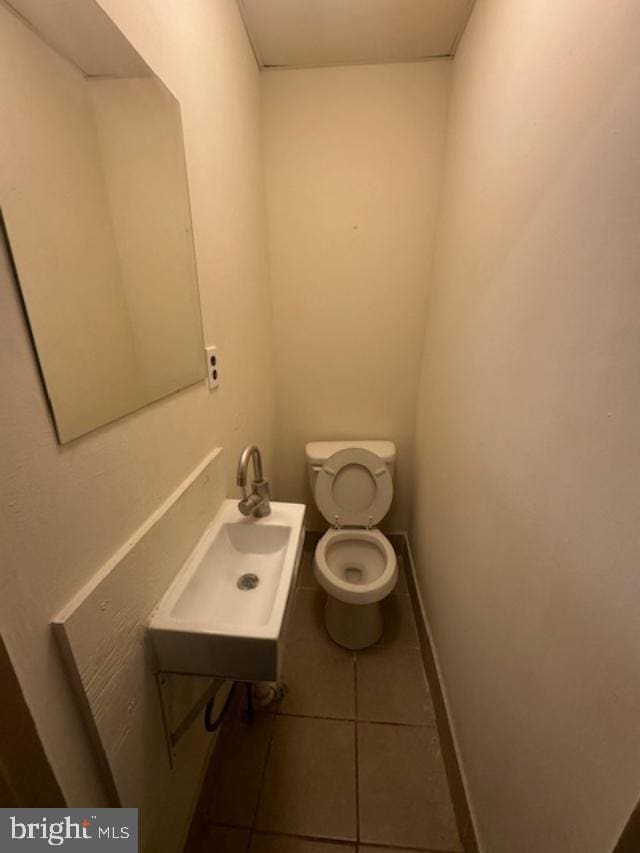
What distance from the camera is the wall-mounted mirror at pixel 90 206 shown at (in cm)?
42

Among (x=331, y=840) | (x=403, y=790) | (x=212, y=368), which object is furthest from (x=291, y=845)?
(x=212, y=368)

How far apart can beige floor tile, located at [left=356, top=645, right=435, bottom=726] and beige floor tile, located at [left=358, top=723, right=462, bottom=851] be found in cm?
4

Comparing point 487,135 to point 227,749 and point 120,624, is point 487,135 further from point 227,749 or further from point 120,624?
point 227,749

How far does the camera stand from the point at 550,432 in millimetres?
613

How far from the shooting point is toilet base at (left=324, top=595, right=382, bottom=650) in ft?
4.69

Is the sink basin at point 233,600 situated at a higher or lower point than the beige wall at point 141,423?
lower

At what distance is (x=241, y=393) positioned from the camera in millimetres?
1204

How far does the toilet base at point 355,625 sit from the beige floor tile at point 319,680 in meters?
0.05

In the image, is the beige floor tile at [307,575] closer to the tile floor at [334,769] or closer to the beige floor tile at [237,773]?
the tile floor at [334,769]

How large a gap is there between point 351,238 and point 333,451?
1021 mm

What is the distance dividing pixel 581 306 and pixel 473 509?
0.61 m

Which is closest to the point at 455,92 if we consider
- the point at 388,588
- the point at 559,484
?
the point at 559,484

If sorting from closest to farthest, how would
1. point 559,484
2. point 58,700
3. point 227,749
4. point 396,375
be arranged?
point 58,700, point 559,484, point 227,749, point 396,375

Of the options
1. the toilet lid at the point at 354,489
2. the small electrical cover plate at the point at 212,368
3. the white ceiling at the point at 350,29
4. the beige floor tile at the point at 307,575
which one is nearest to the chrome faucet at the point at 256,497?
the small electrical cover plate at the point at 212,368
